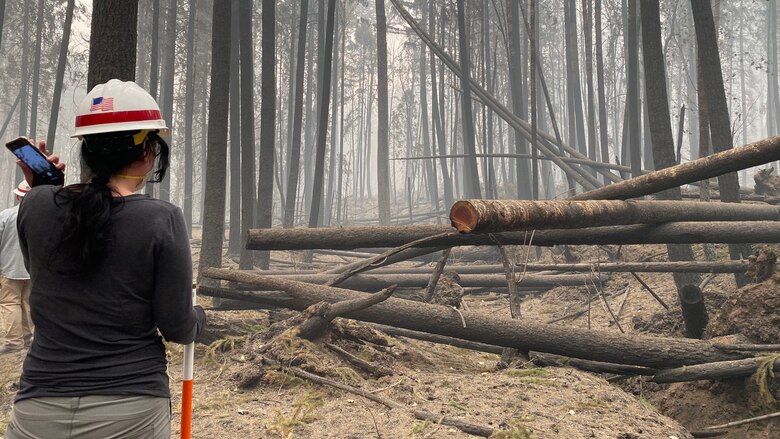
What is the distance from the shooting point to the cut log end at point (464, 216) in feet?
14.3

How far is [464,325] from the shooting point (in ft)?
17.5

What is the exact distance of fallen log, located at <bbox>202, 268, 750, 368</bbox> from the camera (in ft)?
16.3

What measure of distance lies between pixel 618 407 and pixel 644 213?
2.54m

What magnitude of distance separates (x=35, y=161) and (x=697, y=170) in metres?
5.75

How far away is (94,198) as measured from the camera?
5.70ft

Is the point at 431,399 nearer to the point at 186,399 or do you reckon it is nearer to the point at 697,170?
the point at 186,399

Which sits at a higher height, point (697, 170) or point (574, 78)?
point (574, 78)

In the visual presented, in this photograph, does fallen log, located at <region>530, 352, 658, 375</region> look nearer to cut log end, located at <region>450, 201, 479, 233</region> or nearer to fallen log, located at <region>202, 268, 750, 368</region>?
fallen log, located at <region>202, 268, 750, 368</region>

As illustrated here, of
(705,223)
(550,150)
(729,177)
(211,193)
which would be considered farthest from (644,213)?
(550,150)

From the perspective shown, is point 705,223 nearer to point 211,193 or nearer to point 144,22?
point 211,193

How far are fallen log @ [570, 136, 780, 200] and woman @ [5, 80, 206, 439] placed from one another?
5.03 metres

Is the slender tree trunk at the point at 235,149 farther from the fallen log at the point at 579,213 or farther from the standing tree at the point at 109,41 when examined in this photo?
the fallen log at the point at 579,213

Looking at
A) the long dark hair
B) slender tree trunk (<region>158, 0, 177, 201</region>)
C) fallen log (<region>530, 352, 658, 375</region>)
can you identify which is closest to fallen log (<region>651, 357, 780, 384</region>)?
fallen log (<region>530, 352, 658, 375</region>)

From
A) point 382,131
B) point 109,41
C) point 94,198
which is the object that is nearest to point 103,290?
point 94,198
